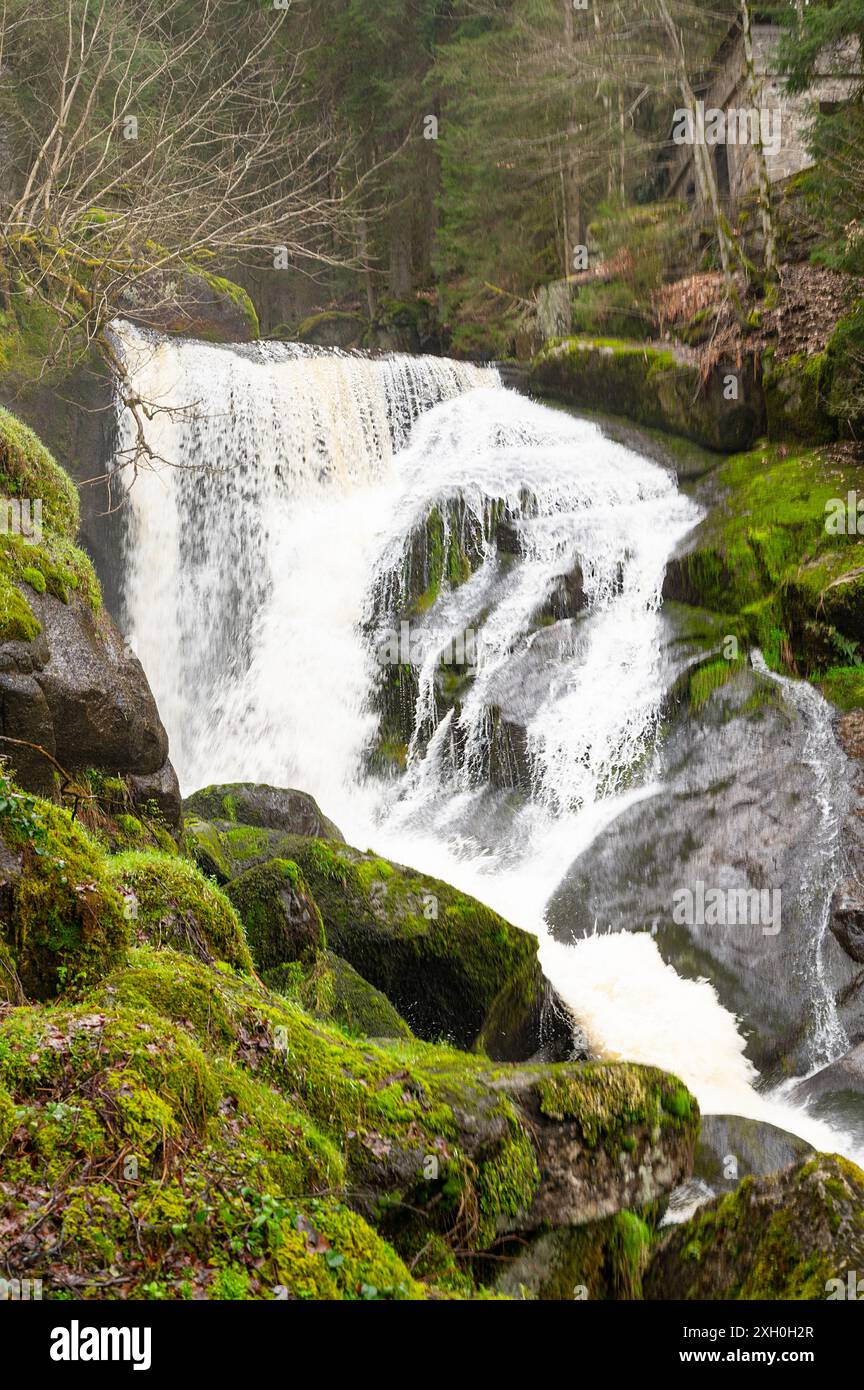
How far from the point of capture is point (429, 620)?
47.4 ft

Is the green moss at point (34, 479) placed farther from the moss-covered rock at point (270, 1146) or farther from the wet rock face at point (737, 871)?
the wet rock face at point (737, 871)

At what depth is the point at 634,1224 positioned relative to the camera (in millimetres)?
4766

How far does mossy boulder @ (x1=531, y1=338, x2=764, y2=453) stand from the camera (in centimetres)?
1584

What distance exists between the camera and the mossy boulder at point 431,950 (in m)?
7.34

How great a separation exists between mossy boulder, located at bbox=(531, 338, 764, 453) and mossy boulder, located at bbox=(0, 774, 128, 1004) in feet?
45.8

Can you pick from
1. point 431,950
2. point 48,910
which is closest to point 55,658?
point 48,910

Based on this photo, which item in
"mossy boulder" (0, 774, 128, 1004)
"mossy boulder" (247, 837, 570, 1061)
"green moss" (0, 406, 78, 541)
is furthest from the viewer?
"mossy boulder" (247, 837, 570, 1061)

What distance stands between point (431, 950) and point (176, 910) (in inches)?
104

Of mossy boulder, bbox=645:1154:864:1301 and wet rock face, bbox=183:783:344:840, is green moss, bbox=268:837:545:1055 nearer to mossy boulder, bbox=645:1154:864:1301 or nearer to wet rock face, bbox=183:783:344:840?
wet rock face, bbox=183:783:344:840

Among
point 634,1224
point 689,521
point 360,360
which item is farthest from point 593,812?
point 360,360

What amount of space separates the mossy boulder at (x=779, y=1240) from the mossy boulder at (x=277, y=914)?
2.90 m

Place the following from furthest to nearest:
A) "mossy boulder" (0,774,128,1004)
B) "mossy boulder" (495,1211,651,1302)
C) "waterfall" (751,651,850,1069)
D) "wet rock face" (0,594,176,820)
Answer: "waterfall" (751,651,850,1069) → "wet rock face" (0,594,176,820) → "mossy boulder" (495,1211,651,1302) → "mossy boulder" (0,774,128,1004)

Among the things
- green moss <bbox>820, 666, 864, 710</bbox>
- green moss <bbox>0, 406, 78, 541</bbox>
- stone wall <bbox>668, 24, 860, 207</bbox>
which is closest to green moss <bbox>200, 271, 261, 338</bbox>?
stone wall <bbox>668, 24, 860, 207</bbox>

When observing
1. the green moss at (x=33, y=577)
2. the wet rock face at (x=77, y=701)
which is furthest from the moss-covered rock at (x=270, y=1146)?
the green moss at (x=33, y=577)
